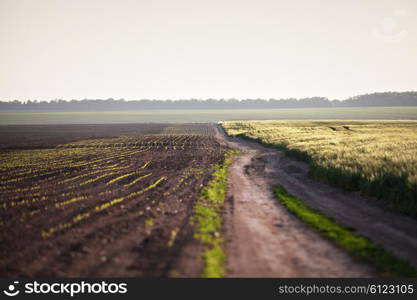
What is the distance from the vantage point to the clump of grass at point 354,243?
23.2ft

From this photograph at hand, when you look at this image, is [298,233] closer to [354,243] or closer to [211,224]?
[354,243]

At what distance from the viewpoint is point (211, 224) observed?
10016mm

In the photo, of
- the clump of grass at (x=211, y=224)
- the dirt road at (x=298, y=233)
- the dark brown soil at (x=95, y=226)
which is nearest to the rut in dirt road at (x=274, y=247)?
the dirt road at (x=298, y=233)

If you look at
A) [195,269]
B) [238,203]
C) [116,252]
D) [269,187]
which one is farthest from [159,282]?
[269,187]

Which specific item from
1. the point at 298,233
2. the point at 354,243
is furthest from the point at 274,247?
the point at 354,243

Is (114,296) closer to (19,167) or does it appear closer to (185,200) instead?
(185,200)

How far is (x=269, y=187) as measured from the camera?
16.3m

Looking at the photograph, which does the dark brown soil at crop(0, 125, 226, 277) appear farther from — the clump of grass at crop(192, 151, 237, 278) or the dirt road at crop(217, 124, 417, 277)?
the dirt road at crop(217, 124, 417, 277)

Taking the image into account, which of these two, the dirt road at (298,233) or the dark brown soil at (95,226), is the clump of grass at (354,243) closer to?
the dirt road at (298,233)

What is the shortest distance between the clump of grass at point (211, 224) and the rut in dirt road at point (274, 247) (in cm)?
28

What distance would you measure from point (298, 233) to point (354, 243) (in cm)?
165

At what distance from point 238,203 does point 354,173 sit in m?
7.04

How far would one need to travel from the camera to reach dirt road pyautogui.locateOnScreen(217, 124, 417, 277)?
7070 millimetres

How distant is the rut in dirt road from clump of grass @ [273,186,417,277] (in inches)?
12.5
